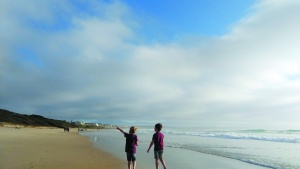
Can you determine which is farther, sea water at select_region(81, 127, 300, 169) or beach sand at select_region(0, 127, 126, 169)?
sea water at select_region(81, 127, 300, 169)

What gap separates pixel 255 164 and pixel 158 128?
7761mm

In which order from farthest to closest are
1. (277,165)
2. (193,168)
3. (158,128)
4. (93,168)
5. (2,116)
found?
(2,116)
(277,165)
(193,168)
(93,168)
(158,128)

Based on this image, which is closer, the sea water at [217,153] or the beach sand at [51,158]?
the beach sand at [51,158]

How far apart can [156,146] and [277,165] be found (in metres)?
8.15

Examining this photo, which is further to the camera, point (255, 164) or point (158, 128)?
point (255, 164)

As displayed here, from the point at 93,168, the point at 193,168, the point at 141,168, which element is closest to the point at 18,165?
the point at 93,168

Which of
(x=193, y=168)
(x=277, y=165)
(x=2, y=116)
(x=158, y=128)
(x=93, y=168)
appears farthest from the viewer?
(x=2, y=116)

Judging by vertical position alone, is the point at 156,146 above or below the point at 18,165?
above

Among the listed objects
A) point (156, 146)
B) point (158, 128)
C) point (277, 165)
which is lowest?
point (277, 165)

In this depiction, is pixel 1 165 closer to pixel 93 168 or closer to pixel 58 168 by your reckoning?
pixel 58 168

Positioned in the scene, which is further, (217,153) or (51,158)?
(217,153)

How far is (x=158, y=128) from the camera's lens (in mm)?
11180

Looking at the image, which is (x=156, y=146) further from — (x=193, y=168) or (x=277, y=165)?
(x=277, y=165)

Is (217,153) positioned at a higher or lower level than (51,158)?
lower
